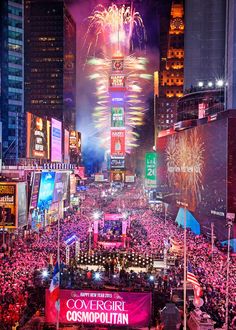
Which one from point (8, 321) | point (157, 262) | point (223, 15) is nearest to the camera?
point (8, 321)

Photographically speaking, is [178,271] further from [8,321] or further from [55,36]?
[55,36]

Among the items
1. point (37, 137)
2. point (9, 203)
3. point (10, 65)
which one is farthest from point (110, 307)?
point (10, 65)

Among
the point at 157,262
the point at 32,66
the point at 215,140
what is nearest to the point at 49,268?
the point at 157,262

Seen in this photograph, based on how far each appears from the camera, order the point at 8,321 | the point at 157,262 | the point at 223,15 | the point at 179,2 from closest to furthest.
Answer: the point at 8,321
the point at 157,262
the point at 223,15
the point at 179,2

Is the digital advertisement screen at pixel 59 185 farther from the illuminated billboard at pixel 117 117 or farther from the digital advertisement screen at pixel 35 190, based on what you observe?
the illuminated billboard at pixel 117 117

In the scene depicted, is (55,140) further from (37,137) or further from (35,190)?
(35,190)

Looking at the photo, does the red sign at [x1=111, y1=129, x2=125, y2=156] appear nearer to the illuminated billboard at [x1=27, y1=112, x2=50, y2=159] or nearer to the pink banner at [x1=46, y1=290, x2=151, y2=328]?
the illuminated billboard at [x1=27, y1=112, x2=50, y2=159]
